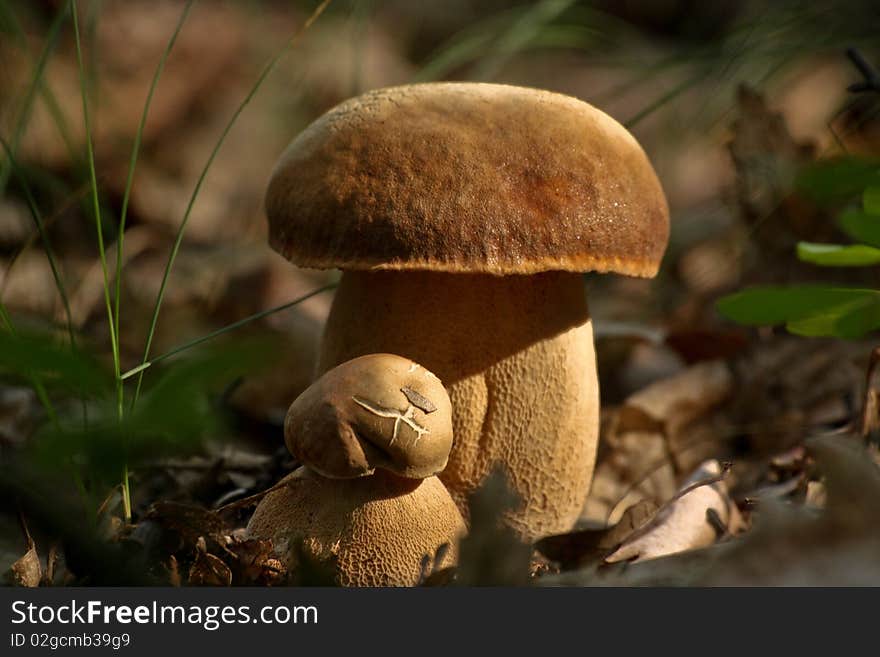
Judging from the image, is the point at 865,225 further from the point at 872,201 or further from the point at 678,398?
the point at 678,398

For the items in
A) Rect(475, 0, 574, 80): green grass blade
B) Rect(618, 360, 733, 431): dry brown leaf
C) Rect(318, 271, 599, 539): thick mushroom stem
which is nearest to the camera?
Rect(318, 271, 599, 539): thick mushroom stem

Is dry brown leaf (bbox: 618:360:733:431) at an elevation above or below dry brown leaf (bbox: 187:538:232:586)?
below

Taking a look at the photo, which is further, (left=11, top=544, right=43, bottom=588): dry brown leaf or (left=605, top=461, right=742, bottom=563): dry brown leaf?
(left=605, top=461, right=742, bottom=563): dry brown leaf

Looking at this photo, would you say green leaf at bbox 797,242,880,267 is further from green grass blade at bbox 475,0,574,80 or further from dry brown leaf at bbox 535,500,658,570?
green grass blade at bbox 475,0,574,80

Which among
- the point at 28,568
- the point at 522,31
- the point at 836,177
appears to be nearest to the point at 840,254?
the point at 836,177

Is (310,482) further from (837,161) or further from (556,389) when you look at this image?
(837,161)

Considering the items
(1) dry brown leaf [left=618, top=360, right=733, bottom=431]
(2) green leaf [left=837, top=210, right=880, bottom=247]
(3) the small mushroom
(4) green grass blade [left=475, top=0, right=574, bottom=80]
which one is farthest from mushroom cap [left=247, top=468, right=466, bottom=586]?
(4) green grass blade [left=475, top=0, right=574, bottom=80]

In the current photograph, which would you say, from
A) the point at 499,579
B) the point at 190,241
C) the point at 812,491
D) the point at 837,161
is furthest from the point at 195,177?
the point at 837,161
